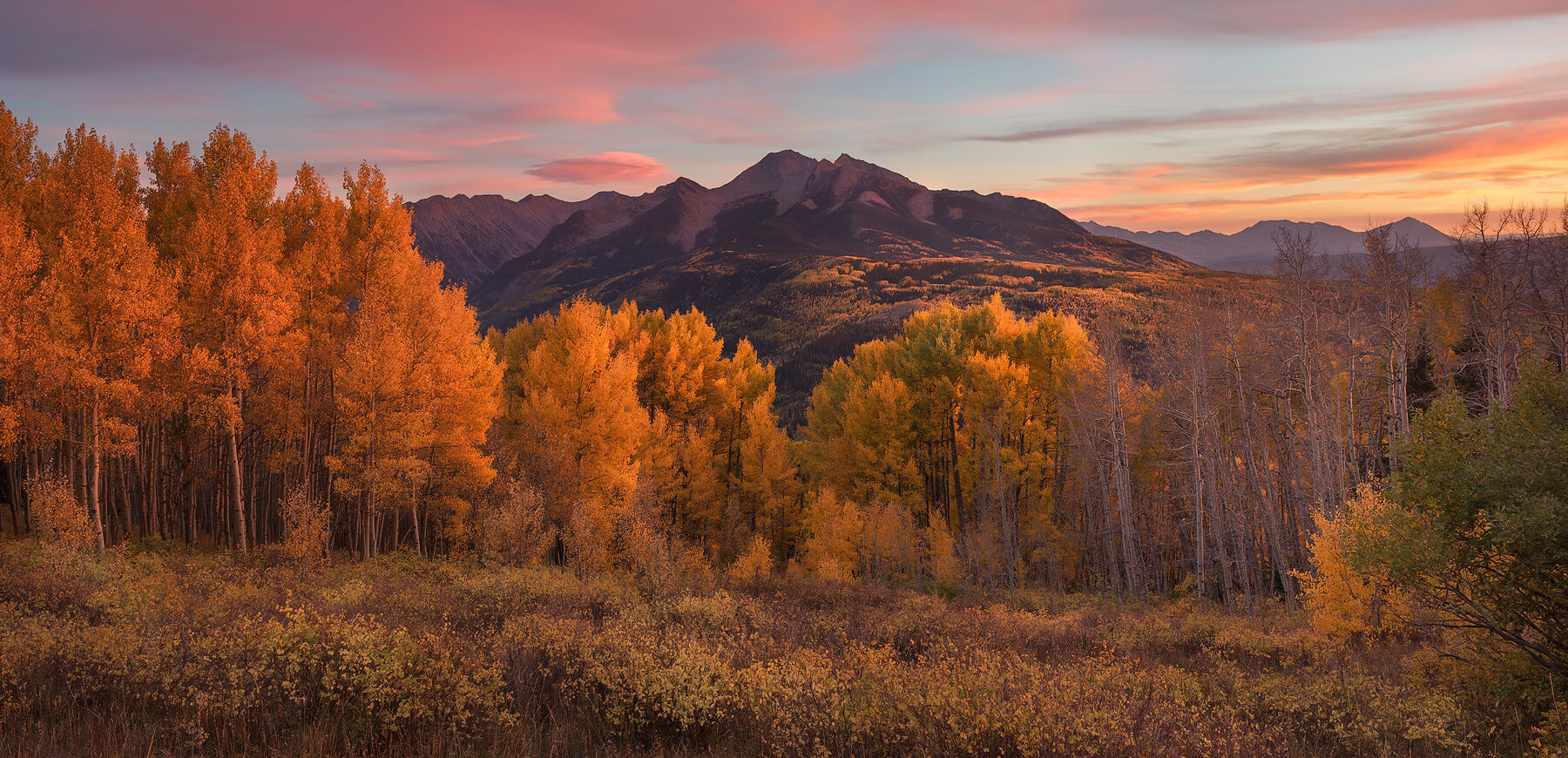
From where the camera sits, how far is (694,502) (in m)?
38.8

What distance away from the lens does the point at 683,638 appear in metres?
9.89

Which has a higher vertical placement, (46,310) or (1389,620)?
(46,310)

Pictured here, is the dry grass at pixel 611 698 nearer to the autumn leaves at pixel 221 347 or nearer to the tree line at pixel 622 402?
the tree line at pixel 622 402

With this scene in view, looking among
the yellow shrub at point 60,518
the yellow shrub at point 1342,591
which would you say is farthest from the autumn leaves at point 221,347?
the yellow shrub at point 1342,591

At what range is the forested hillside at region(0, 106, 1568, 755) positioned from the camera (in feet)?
25.3

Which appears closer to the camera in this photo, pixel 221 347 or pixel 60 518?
pixel 60 518

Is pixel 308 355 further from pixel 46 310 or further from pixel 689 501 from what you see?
pixel 689 501

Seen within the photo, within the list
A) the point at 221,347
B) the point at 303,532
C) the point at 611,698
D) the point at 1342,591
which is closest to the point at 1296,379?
the point at 1342,591

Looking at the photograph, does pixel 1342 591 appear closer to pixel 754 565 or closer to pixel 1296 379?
pixel 1296 379

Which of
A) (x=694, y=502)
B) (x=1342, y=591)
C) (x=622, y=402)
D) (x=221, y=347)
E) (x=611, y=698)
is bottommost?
(x=694, y=502)

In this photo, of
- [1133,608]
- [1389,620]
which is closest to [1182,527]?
[1133,608]

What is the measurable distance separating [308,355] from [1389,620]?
108 ft

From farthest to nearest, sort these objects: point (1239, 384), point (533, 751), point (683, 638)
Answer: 1. point (1239, 384)
2. point (683, 638)
3. point (533, 751)

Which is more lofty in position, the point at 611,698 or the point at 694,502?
the point at 611,698
